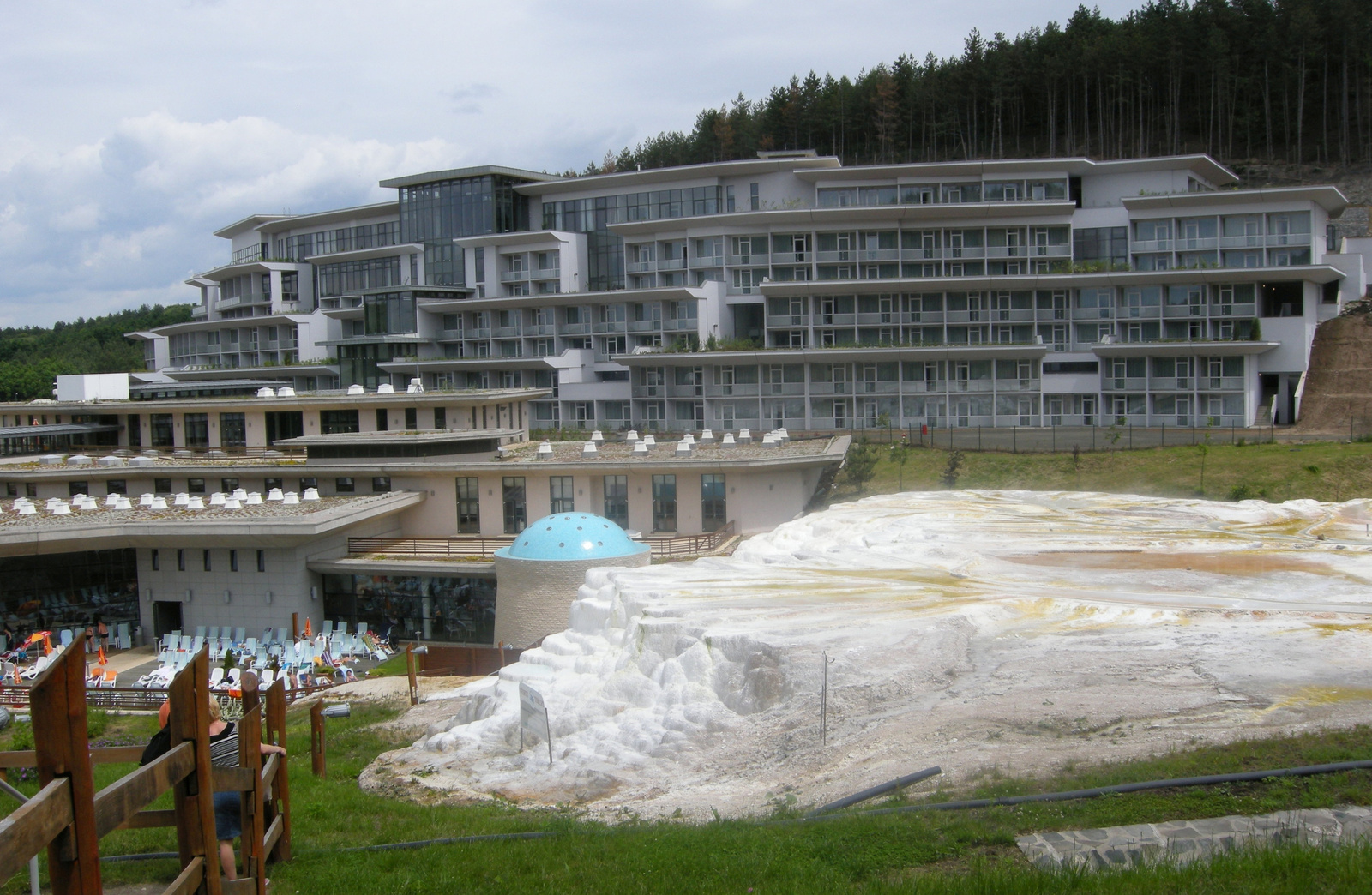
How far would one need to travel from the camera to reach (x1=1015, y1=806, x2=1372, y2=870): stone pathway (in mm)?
8812

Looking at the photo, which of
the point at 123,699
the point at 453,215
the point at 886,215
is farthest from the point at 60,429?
the point at 886,215

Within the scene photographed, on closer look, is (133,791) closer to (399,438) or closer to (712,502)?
(712,502)

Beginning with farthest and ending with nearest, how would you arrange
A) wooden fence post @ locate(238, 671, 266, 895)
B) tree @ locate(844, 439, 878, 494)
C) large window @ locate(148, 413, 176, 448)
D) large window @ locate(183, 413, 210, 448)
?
large window @ locate(148, 413, 176, 448)
large window @ locate(183, 413, 210, 448)
tree @ locate(844, 439, 878, 494)
wooden fence post @ locate(238, 671, 266, 895)

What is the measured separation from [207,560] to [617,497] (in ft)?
50.7

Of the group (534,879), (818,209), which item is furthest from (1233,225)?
(534,879)

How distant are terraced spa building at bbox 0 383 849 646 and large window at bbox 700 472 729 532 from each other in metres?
0.07

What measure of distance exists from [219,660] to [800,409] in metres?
45.3

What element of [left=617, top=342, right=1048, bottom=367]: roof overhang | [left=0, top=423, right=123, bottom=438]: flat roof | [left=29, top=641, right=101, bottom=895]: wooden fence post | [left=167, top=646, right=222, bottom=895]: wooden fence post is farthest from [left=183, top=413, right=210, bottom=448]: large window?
[left=29, top=641, right=101, bottom=895]: wooden fence post

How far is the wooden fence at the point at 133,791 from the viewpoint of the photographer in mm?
4793

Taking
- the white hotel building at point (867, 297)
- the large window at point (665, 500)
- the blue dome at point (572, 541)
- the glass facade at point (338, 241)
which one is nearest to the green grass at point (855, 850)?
the blue dome at point (572, 541)

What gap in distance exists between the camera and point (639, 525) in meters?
42.8

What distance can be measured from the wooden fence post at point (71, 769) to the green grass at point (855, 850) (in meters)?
3.38

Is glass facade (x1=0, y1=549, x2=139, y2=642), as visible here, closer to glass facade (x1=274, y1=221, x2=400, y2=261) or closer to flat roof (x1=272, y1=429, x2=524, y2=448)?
flat roof (x1=272, y1=429, x2=524, y2=448)

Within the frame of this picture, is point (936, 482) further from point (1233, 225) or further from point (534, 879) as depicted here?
point (534, 879)
